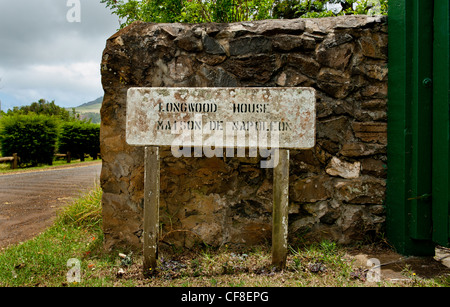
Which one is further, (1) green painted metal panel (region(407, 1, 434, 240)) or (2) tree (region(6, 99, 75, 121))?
(2) tree (region(6, 99, 75, 121))

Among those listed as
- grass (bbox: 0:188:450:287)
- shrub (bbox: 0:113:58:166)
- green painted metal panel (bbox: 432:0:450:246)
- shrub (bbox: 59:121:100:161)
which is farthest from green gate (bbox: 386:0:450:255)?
shrub (bbox: 59:121:100:161)

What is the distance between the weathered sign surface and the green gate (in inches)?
31.7

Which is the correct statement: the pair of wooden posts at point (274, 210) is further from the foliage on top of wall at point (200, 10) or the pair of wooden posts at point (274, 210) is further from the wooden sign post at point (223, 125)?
the foliage on top of wall at point (200, 10)

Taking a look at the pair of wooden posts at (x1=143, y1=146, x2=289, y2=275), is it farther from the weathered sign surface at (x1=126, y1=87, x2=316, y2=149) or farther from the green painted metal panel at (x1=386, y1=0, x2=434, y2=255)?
the green painted metal panel at (x1=386, y1=0, x2=434, y2=255)

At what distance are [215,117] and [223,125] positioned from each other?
0.27 feet

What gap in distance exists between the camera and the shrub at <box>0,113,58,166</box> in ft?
32.0

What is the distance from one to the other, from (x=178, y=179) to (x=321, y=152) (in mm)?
1274

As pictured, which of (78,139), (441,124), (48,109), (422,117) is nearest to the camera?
(441,124)

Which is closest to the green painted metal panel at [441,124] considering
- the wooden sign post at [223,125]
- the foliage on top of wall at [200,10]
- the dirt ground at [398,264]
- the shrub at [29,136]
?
the dirt ground at [398,264]

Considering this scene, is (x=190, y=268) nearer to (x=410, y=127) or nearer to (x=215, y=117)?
(x=215, y=117)

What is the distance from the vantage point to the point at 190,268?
2.04 meters

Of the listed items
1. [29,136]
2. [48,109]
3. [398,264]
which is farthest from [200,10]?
[48,109]
